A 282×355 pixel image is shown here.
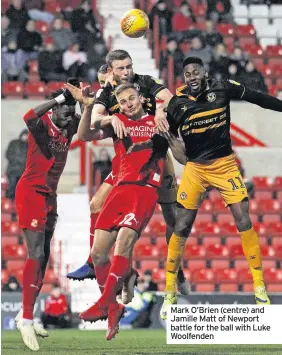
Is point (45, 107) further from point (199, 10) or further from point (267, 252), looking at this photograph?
point (199, 10)

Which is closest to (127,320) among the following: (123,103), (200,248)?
(200,248)

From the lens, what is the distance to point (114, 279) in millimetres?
10039

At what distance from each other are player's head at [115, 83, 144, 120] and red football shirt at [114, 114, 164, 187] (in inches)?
5.7

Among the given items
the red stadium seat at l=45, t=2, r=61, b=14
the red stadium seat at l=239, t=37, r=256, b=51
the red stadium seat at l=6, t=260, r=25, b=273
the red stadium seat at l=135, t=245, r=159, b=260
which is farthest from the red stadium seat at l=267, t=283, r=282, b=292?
the red stadium seat at l=45, t=2, r=61, b=14

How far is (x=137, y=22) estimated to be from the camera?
1129 centimetres

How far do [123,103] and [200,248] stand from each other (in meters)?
9.42

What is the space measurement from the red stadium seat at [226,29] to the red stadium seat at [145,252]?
5.72 m

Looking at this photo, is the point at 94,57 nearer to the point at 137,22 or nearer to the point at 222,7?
the point at 222,7

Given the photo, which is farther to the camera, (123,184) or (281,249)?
(281,249)

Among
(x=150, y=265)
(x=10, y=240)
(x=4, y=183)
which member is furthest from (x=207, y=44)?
(x=10, y=240)

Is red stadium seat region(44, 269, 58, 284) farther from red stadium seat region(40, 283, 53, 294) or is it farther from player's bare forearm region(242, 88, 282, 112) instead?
player's bare forearm region(242, 88, 282, 112)

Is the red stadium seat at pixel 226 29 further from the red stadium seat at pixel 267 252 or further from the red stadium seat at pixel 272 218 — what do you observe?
the red stadium seat at pixel 267 252

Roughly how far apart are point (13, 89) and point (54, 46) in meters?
1.39

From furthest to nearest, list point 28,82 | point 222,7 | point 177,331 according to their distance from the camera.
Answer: point 222,7 < point 28,82 < point 177,331
